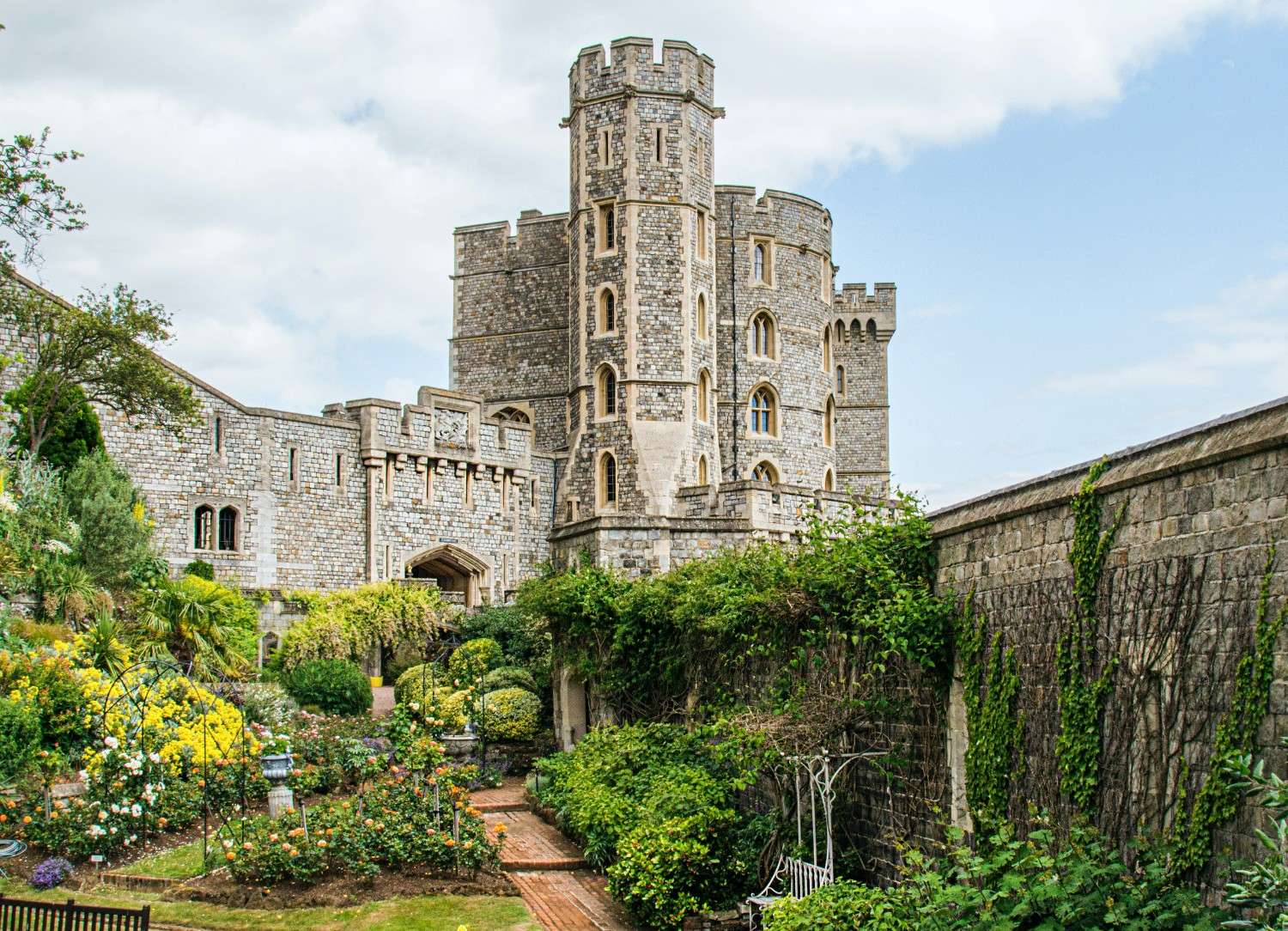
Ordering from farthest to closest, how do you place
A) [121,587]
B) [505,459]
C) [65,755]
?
[505,459]
[121,587]
[65,755]

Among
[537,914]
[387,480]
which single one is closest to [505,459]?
[387,480]

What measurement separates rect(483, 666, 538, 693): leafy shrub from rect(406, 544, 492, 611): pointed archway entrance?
32.8 ft

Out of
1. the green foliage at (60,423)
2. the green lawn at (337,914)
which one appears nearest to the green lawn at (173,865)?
the green lawn at (337,914)

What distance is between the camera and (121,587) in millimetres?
23469

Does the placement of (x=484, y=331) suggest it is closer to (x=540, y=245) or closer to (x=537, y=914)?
(x=540, y=245)

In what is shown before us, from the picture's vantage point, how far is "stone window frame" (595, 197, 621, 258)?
34406mm

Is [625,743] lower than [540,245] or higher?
lower

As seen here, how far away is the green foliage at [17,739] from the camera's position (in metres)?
14.6

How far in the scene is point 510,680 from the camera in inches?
893

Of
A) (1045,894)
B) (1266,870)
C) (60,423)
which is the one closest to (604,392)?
(60,423)

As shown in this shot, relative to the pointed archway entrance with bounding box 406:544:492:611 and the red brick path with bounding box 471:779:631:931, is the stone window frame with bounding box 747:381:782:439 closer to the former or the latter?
the pointed archway entrance with bounding box 406:544:492:611

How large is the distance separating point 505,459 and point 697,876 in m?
23.1

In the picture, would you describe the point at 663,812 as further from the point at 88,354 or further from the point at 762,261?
the point at 762,261

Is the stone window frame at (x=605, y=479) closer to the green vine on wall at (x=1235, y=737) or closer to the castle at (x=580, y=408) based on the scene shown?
the castle at (x=580, y=408)
